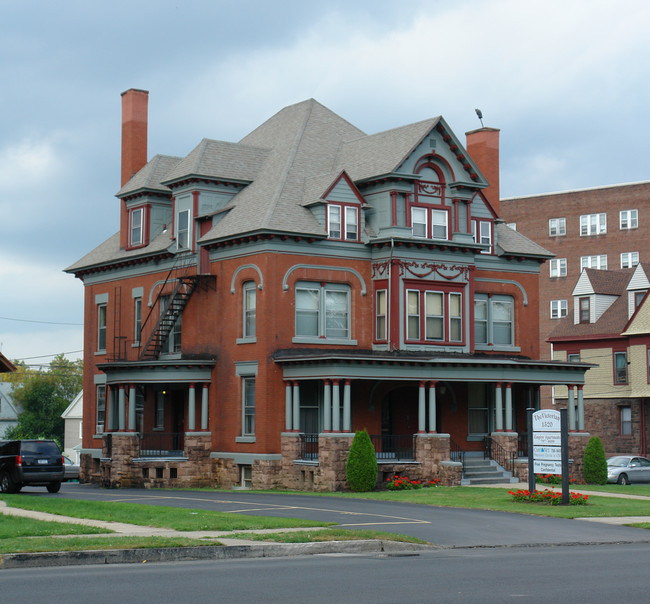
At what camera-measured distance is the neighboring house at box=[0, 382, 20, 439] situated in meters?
109

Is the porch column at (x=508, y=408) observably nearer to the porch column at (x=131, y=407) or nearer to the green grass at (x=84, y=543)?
the porch column at (x=131, y=407)

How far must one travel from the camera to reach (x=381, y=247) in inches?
1612

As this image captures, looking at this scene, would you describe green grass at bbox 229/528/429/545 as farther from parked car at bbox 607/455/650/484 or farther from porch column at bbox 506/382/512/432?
parked car at bbox 607/455/650/484

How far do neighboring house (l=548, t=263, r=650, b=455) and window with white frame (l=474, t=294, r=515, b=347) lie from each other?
14.3 m

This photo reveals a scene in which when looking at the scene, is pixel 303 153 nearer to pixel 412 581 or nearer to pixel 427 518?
pixel 427 518

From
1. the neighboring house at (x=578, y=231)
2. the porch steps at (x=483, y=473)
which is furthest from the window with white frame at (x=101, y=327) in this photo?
the neighboring house at (x=578, y=231)

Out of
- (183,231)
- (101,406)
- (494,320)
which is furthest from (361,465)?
(101,406)

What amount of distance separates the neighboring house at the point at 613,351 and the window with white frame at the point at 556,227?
2295 centimetres

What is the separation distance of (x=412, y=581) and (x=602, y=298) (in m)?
53.0

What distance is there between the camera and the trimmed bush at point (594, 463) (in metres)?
40.7

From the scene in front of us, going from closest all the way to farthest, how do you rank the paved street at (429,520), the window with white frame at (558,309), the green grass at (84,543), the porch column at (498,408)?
the green grass at (84,543)
the paved street at (429,520)
the porch column at (498,408)
the window with white frame at (558,309)

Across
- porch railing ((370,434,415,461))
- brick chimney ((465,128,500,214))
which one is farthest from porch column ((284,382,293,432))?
brick chimney ((465,128,500,214))

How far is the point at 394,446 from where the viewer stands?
135 ft

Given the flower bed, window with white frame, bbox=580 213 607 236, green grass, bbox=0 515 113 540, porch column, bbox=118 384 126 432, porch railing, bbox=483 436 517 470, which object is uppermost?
window with white frame, bbox=580 213 607 236
